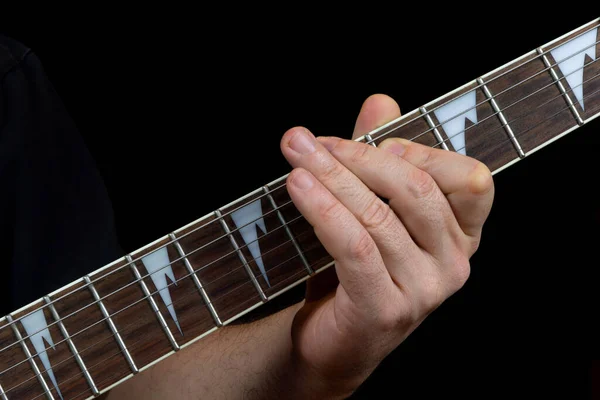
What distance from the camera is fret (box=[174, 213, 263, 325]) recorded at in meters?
0.95

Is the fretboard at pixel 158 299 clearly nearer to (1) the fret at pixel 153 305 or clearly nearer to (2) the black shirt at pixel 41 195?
(1) the fret at pixel 153 305

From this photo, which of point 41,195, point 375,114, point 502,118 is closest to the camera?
point 502,118

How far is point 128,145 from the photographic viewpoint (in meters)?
1.73

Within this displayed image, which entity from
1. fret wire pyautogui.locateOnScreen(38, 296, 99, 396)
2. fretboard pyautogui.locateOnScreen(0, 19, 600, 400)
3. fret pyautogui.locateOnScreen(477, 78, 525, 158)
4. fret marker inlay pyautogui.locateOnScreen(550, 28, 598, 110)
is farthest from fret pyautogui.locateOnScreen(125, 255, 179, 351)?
fret marker inlay pyautogui.locateOnScreen(550, 28, 598, 110)

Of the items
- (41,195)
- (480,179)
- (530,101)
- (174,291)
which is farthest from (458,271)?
(41,195)

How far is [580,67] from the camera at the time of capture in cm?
100

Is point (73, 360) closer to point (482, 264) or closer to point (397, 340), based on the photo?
point (397, 340)

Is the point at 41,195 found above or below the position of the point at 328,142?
above

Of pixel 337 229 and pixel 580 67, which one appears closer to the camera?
pixel 337 229

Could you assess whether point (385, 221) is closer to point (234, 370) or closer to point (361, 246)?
point (361, 246)

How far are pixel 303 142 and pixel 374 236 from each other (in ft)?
0.47

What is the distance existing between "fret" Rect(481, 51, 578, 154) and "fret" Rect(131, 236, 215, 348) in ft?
1.52

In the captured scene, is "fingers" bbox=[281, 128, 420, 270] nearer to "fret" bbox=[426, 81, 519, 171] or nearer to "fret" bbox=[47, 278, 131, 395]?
"fret" bbox=[426, 81, 519, 171]

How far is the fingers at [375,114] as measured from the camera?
115cm
